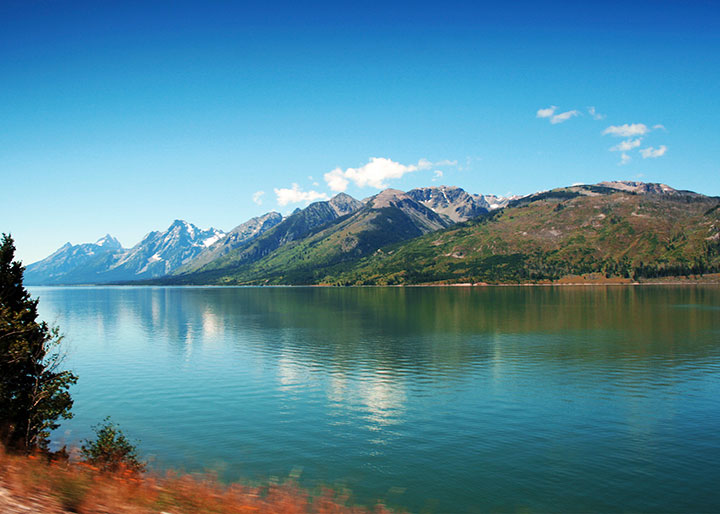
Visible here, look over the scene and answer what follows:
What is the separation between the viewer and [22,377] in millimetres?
38438

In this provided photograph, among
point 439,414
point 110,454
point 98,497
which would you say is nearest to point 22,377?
point 110,454

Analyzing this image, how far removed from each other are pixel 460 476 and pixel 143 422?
35.7 meters

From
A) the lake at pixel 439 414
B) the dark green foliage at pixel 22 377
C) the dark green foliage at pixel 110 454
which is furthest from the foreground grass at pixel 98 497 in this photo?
the dark green foliage at pixel 22 377

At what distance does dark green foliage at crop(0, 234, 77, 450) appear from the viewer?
34156mm

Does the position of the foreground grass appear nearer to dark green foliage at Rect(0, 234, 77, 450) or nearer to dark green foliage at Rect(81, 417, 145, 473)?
dark green foliage at Rect(81, 417, 145, 473)

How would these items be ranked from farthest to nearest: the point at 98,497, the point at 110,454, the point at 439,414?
the point at 439,414, the point at 110,454, the point at 98,497

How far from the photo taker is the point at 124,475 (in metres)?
25.7

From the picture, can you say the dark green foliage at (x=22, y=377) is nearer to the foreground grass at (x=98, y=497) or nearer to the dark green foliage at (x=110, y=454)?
the dark green foliage at (x=110, y=454)

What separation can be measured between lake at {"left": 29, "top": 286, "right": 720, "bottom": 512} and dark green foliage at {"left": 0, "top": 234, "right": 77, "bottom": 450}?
29.8 feet

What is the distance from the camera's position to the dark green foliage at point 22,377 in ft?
112

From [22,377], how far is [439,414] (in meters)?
40.7

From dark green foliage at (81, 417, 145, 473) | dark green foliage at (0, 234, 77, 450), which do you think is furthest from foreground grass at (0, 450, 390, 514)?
dark green foliage at (0, 234, 77, 450)

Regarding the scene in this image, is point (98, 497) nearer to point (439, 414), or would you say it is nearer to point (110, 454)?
point (110, 454)

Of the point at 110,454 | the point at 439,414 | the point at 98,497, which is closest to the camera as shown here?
the point at 98,497
